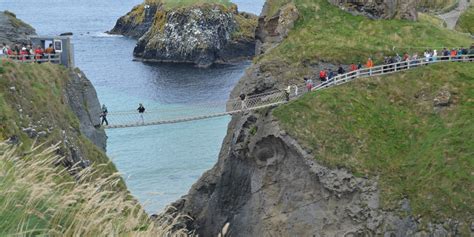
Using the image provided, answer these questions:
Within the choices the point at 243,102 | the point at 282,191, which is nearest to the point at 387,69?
the point at 243,102

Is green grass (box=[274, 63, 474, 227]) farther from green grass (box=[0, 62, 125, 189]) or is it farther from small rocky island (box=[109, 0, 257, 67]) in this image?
small rocky island (box=[109, 0, 257, 67])

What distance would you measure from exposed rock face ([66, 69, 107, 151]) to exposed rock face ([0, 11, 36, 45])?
6870 millimetres

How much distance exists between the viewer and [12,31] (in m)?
46.9

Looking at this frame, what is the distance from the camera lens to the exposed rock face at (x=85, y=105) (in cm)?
4009

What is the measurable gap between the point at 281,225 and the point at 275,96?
30.0ft

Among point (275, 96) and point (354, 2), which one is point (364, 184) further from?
point (354, 2)

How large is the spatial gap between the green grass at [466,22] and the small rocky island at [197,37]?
46.4 m

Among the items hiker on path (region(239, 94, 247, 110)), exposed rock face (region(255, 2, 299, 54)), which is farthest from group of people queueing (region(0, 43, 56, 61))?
exposed rock face (region(255, 2, 299, 54))

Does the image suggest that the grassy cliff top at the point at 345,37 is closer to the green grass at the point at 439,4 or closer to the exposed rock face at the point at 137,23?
the green grass at the point at 439,4

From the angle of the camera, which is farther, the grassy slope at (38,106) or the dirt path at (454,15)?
the dirt path at (454,15)

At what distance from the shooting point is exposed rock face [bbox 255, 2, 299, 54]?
58.1 m

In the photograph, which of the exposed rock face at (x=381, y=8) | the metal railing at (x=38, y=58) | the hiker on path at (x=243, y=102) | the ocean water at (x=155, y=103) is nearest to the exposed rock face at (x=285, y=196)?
the hiker on path at (x=243, y=102)

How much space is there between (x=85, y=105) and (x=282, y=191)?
1329cm

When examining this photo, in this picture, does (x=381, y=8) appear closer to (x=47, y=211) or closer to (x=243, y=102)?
(x=243, y=102)
